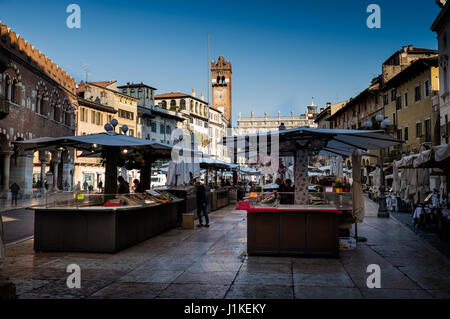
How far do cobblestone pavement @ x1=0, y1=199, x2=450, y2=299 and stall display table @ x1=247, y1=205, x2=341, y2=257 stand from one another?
0.29 m

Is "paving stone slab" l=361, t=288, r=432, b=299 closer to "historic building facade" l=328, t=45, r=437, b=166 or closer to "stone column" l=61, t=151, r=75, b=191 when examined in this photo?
"historic building facade" l=328, t=45, r=437, b=166

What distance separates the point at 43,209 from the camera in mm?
9516

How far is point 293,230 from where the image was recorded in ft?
29.2

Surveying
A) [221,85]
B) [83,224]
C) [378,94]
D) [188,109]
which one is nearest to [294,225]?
[83,224]

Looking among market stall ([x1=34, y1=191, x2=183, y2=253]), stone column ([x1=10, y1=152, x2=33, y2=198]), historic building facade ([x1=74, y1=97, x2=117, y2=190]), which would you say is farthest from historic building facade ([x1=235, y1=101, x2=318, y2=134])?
market stall ([x1=34, y1=191, x2=183, y2=253])

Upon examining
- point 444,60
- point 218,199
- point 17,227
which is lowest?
point 17,227

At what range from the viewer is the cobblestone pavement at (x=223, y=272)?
603cm

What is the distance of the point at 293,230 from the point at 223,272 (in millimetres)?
2245

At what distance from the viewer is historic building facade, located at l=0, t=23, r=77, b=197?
85.3 feet

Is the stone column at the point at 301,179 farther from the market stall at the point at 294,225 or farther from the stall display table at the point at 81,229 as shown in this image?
the stall display table at the point at 81,229

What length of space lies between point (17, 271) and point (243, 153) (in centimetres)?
737

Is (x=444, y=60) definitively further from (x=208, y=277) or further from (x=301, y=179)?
(x=208, y=277)

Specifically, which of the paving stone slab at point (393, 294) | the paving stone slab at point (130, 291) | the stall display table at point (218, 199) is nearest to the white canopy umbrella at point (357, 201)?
the paving stone slab at point (393, 294)

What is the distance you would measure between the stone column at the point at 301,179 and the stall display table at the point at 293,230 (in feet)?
3.17
